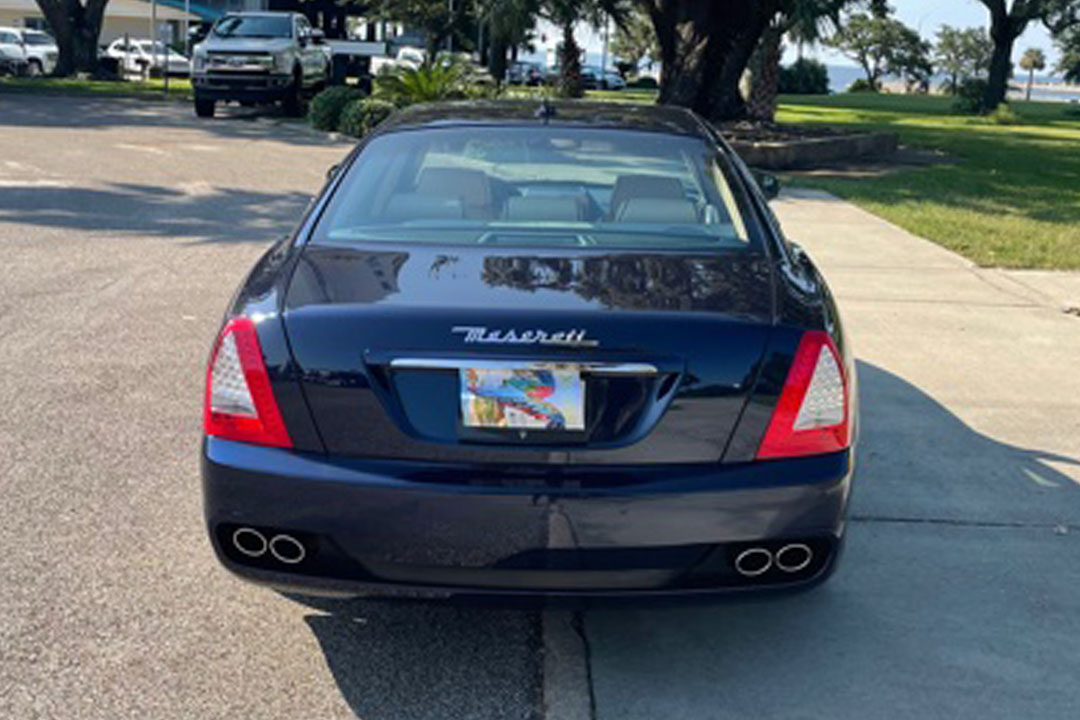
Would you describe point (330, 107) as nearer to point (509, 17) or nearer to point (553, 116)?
point (509, 17)

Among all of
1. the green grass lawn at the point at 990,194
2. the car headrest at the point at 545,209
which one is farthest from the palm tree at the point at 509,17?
the car headrest at the point at 545,209

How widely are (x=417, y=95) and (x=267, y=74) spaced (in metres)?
4.71

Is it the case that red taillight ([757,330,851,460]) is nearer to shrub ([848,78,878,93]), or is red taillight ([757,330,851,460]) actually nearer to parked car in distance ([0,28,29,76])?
parked car in distance ([0,28,29,76])

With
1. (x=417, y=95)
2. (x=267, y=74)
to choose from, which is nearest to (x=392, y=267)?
(x=417, y=95)

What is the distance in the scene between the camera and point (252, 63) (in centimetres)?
2259

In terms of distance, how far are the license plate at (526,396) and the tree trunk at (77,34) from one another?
34295 mm

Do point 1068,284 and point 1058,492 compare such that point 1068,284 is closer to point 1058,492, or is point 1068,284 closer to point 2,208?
point 1058,492

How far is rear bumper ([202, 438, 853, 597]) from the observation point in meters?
3.17

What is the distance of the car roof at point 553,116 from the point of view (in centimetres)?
477

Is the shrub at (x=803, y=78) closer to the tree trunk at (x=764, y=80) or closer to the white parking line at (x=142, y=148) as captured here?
the tree trunk at (x=764, y=80)

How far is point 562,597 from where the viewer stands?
3.25 metres

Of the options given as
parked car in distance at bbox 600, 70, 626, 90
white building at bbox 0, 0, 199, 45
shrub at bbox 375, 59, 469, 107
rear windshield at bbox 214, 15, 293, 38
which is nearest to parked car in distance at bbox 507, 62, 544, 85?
parked car in distance at bbox 600, 70, 626, 90

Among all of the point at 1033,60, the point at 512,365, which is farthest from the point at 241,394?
the point at 1033,60

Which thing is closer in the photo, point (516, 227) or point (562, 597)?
point (562, 597)
